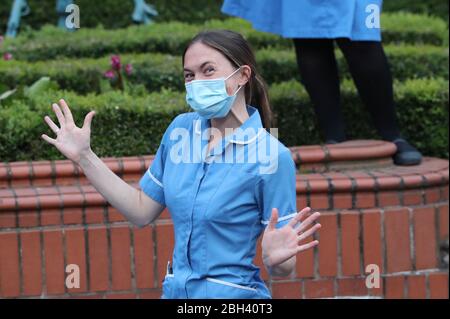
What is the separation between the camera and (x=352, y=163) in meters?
5.08

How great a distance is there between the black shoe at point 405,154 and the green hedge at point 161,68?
2.82 ft

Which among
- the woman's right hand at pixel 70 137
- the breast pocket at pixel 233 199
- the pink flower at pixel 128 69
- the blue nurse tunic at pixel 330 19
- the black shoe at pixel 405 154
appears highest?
the blue nurse tunic at pixel 330 19

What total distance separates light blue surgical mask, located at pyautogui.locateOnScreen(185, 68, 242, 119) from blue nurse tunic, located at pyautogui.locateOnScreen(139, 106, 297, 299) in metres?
0.09

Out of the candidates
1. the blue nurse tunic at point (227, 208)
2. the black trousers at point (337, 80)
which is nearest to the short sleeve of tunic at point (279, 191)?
the blue nurse tunic at point (227, 208)

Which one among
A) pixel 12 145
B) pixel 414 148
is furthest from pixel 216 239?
pixel 414 148

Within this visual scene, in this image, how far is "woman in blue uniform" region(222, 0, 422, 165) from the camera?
199 inches

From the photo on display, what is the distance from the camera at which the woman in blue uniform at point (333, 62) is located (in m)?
5.06

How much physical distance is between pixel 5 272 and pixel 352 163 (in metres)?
1.66

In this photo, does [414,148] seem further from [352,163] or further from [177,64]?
[177,64]

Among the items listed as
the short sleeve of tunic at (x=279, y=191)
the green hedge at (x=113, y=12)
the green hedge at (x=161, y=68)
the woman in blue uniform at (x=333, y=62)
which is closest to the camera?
the short sleeve of tunic at (x=279, y=191)

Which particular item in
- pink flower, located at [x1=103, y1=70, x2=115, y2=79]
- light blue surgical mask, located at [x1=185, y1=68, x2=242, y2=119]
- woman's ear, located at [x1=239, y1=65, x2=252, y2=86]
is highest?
pink flower, located at [x1=103, y1=70, x2=115, y2=79]

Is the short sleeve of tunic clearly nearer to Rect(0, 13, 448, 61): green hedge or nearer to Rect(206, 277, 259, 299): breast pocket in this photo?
Rect(206, 277, 259, 299): breast pocket

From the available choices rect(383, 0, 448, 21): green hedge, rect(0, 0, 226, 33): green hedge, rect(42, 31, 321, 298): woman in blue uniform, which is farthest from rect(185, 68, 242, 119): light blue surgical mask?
rect(383, 0, 448, 21): green hedge

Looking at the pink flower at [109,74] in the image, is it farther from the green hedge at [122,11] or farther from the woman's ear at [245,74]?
the woman's ear at [245,74]
